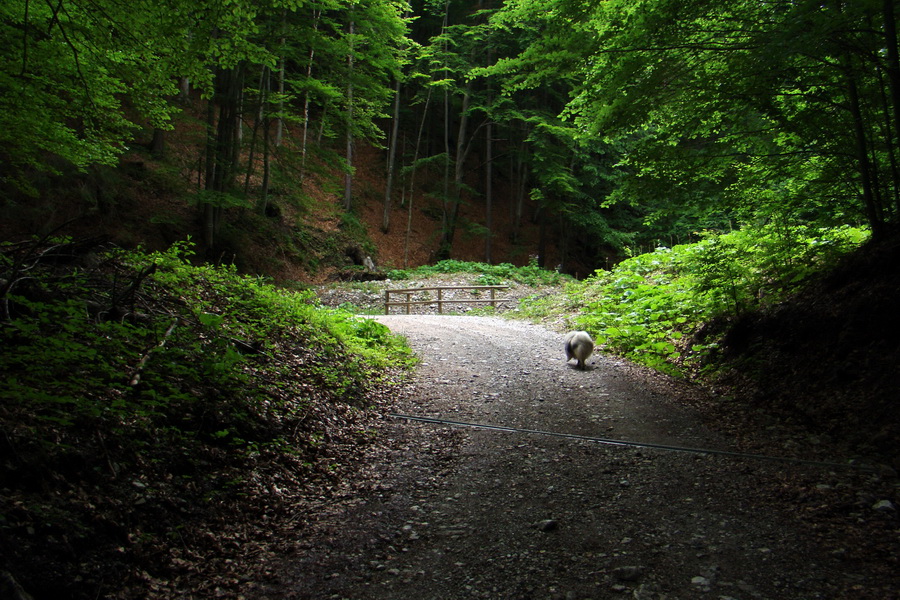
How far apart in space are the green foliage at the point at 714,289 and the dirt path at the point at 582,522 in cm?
196

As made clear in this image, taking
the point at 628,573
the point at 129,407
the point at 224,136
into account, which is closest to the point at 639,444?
the point at 628,573

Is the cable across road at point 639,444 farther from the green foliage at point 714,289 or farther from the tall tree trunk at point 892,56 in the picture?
the tall tree trunk at point 892,56

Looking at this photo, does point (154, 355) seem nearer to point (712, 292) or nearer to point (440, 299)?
point (712, 292)

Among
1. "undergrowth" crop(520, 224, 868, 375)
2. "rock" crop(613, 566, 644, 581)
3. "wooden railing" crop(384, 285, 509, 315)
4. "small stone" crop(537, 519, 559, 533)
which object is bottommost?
"rock" crop(613, 566, 644, 581)

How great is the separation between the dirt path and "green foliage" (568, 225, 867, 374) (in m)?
1.96

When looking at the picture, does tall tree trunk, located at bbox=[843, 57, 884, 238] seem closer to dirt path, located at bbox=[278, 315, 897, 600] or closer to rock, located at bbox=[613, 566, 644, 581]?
dirt path, located at bbox=[278, 315, 897, 600]

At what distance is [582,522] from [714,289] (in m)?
4.96

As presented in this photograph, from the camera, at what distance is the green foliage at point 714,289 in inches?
231

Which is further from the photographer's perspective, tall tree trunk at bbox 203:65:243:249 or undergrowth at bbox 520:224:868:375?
tall tree trunk at bbox 203:65:243:249

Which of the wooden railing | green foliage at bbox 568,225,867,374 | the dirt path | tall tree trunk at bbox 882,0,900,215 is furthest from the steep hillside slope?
the wooden railing

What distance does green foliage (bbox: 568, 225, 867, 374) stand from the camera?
19.2 feet

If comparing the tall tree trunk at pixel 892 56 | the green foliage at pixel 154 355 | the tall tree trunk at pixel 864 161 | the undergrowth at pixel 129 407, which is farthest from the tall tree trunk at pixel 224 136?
the tall tree trunk at pixel 892 56

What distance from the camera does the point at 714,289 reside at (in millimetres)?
6656

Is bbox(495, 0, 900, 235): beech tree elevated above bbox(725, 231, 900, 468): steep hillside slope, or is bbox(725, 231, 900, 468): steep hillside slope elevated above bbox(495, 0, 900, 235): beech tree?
bbox(495, 0, 900, 235): beech tree
